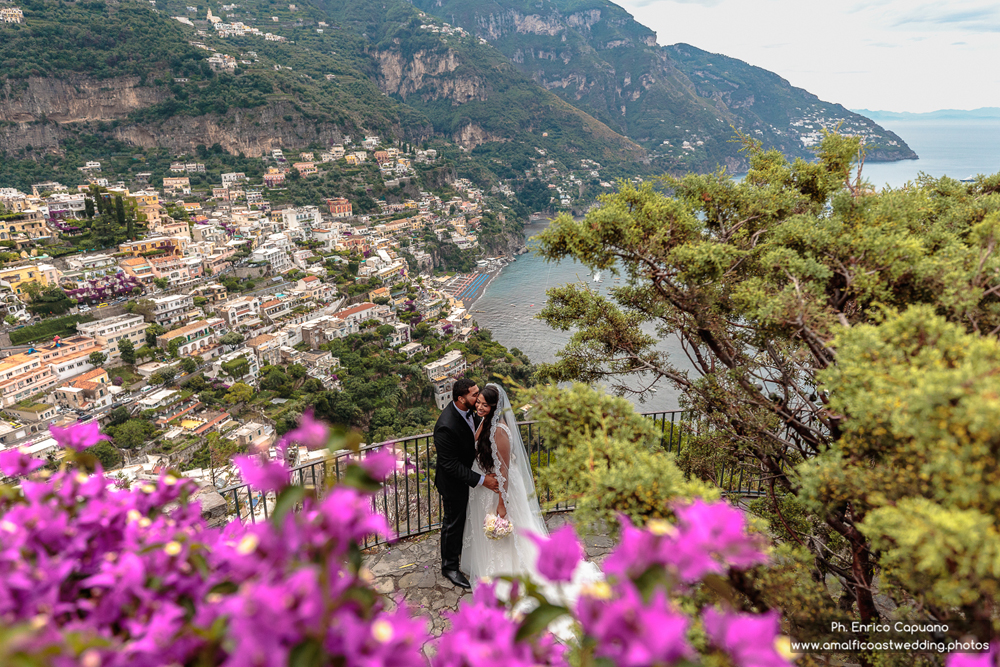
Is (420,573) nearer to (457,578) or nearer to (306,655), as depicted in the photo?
(457,578)

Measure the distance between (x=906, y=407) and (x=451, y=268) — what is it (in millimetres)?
54659

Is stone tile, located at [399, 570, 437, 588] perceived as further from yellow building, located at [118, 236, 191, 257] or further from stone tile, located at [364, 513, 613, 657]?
yellow building, located at [118, 236, 191, 257]

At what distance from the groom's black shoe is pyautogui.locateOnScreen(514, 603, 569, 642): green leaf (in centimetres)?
276

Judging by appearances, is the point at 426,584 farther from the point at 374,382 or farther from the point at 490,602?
the point at 374,382

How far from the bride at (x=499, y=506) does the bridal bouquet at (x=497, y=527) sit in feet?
0.15

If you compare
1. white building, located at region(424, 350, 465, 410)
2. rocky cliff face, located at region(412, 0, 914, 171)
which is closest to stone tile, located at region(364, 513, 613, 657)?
white building, located at region(424, 350, 465, 410)

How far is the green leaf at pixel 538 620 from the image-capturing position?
830mm

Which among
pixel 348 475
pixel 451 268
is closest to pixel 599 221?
pixel 348 475

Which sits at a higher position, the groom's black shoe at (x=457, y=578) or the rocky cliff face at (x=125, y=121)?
the rocky cliff face at (x=125, y=121)

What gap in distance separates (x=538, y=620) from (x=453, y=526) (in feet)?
8.86

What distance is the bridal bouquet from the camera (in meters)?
3.25

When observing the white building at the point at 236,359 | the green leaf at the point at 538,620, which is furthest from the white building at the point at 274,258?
the green leaf at the point at 538,620

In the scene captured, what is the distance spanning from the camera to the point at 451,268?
55219 mm

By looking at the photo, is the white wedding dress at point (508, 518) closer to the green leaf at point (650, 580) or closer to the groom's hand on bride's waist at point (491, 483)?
the groom's hand on bride's waist at point (491, 483)
